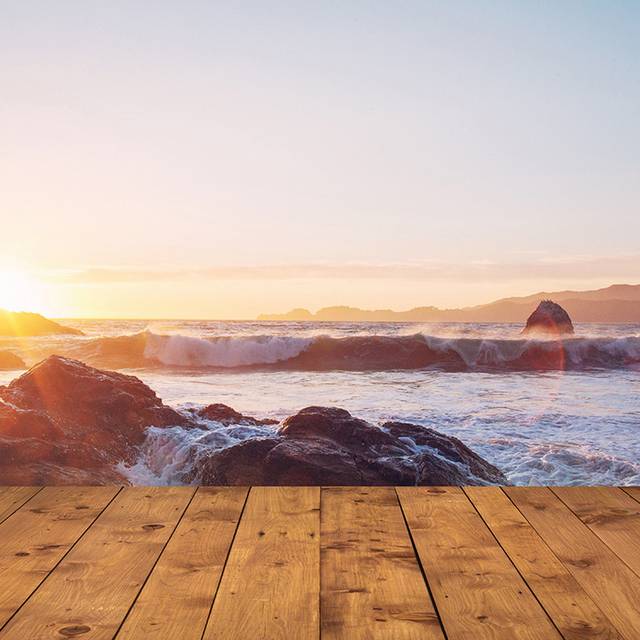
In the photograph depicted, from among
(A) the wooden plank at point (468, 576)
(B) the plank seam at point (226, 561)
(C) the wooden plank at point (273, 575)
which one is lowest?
(A) the wooden plank at point (468, 576)

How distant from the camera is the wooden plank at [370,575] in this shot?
1595mm

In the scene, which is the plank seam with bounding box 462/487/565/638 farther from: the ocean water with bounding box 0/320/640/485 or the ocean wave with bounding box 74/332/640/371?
the ocean wave with bounding box 74/332/640/371

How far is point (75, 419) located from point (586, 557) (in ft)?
9.73

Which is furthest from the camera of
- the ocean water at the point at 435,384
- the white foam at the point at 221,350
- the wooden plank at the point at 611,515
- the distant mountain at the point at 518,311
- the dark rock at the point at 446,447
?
the distant mountain at the point at 518,311

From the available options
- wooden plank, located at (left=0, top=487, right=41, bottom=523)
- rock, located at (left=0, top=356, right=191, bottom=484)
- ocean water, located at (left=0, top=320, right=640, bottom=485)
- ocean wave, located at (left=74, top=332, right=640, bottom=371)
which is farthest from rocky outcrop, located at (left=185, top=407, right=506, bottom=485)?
ocean wave, located at (left=74, top=332, right=640, bottom=371)

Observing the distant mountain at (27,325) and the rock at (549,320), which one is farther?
the rock at (549,320)

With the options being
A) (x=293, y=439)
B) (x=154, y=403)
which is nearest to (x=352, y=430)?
(x=293, y=439)

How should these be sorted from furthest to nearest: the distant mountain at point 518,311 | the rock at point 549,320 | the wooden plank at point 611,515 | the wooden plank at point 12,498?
the rock at point 549,320 < the distant mountain at point 518,311 < the wooden plank at point 12,498 < the wooden plank at point 611,515

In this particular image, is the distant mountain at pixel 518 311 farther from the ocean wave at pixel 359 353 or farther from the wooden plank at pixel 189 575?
the wooden plank at pixel 189 575

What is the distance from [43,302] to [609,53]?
699cm

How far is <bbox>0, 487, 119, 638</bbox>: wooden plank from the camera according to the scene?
6.01 ft

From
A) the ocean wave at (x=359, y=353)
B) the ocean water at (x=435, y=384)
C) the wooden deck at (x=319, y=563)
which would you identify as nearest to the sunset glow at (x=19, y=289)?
the ocean water at (x=435, y=384)

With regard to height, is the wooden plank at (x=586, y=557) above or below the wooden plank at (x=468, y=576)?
below

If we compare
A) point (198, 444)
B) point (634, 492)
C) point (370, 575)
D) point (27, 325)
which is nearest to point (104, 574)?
point (370, 575)
